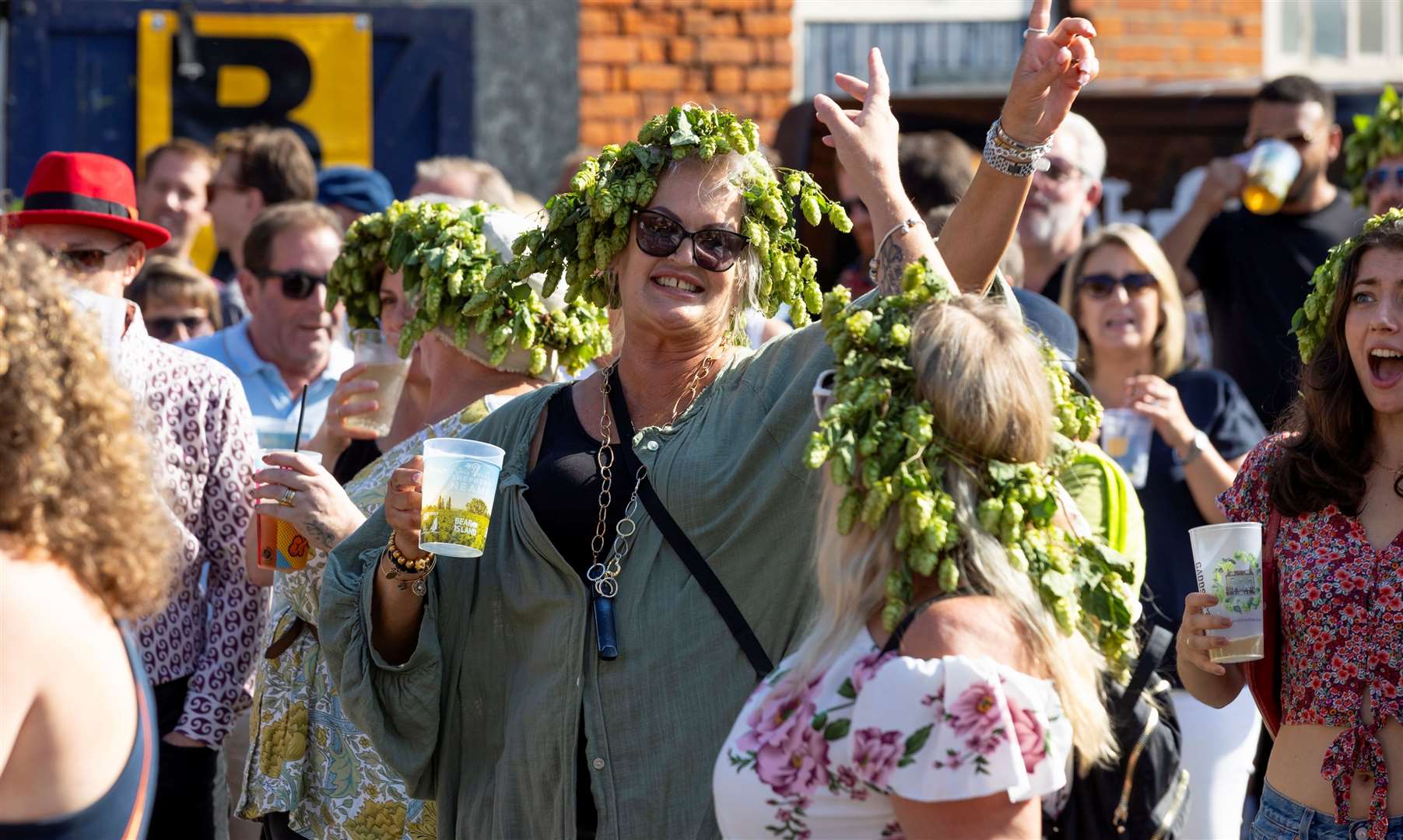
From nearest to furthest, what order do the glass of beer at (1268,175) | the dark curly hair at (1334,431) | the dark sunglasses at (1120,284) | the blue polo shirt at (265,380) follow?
the dark curly hair at (1334,431)
the dark sunglasses at (1120,284)
the blue polo shirt at (265,380)
the glass of beer at (1268,175)

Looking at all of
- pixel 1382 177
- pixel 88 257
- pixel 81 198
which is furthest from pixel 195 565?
pixel 1382 177

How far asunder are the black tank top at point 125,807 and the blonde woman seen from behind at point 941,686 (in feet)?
2.85

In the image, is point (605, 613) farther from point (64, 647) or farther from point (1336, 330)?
point (1336, 330)

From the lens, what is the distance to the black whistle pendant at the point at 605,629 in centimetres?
344

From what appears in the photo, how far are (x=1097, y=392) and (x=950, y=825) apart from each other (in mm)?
3647

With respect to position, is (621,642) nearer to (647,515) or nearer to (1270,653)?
(647,515)

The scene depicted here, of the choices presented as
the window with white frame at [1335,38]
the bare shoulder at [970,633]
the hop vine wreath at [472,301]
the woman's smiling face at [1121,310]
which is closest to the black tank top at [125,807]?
the bare shoulder at [970,633]

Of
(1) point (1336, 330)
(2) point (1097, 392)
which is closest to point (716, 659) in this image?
(1) point (1336, 330)

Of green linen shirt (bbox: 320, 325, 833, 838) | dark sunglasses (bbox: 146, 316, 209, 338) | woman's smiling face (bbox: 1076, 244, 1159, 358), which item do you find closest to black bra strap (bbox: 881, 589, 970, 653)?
green linen shirt (bbox: 320, 325, 833, 838)

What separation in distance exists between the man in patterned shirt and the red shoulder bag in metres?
2.72

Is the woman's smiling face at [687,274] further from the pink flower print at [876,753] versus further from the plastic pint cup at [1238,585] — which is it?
the pink flower print at [876,753]

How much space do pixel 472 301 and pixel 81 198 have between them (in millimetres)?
1573

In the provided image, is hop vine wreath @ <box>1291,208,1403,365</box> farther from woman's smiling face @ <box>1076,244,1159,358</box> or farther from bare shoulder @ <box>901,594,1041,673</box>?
bare shoulder @ <box>901,594,1041,673</box>

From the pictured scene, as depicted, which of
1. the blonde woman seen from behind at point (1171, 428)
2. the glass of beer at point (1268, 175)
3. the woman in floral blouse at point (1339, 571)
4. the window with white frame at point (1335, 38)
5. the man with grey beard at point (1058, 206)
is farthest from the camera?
the window with white frame at point (1335, 38)
